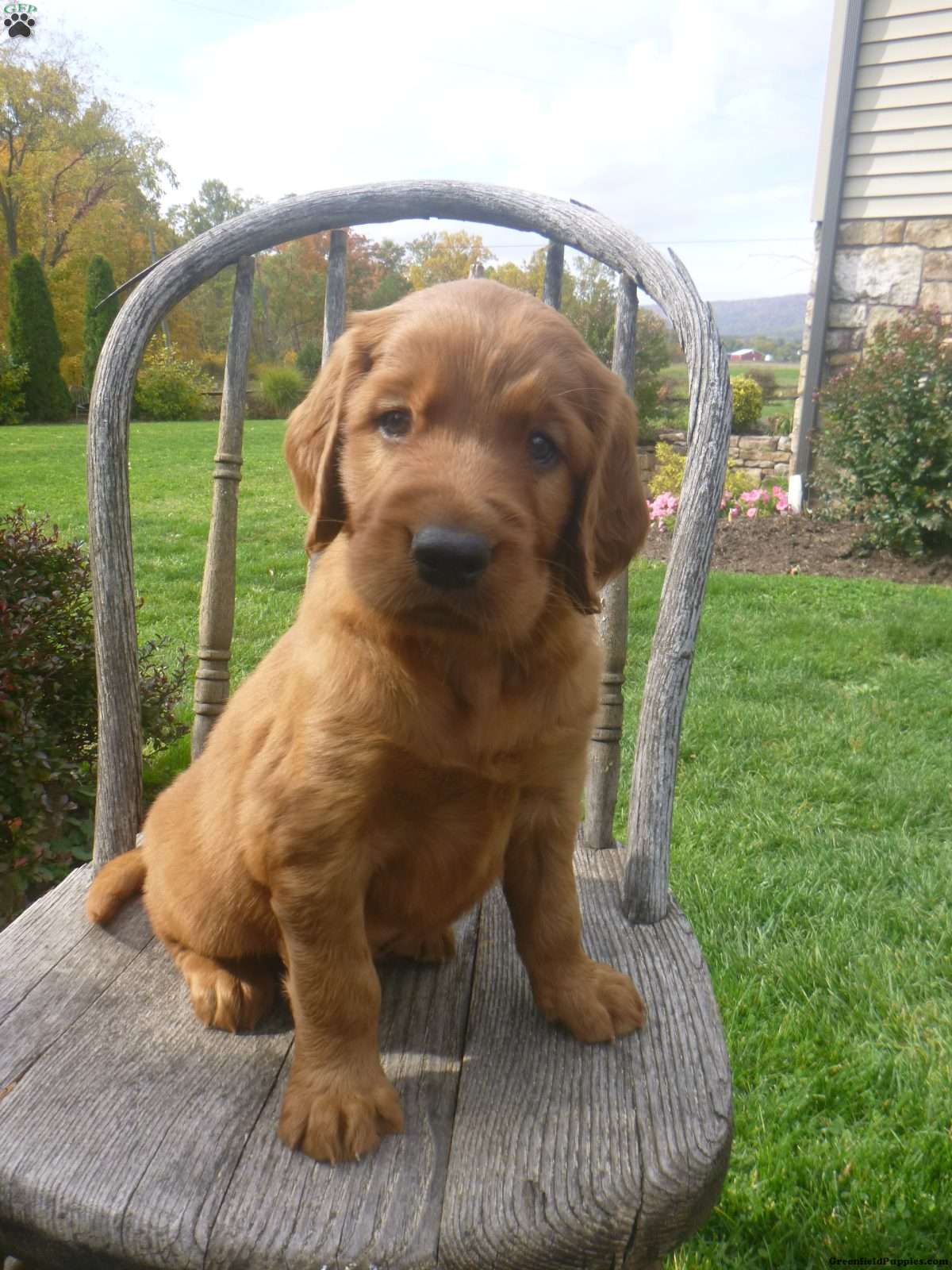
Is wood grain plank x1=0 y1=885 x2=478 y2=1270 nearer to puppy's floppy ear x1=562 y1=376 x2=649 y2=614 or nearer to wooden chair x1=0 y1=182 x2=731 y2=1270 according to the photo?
wooden chair x1=0 y1=182 x2=731 y2=1270

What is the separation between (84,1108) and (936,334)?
9.54 meters

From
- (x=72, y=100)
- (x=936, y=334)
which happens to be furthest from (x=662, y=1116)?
(x=72, y=100)

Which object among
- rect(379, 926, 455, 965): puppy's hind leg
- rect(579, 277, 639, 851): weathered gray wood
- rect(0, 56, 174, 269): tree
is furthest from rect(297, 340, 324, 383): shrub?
rect(0, 56, 174, 269): tree

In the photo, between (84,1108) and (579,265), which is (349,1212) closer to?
(84,1108)

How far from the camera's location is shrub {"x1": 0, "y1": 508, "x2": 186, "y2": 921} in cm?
321

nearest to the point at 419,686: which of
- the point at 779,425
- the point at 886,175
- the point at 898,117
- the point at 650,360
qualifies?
the point at 886,175

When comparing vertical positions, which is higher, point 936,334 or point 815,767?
point 936,334

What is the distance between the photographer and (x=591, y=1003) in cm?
176

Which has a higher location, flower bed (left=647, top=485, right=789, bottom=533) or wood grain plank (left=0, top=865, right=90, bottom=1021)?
flower bed (left=647, top=485, right=789, bottom=533)

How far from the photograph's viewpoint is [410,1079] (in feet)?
5.39

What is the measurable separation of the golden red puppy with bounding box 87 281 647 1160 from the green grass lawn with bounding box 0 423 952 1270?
1199mm

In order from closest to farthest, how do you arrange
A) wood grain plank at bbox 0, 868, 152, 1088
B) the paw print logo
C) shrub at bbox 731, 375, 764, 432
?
wood grain plank at bbox 0, 868, 152, 1088, the paw print logo, shrub at bbox 731, 375, 764, 432

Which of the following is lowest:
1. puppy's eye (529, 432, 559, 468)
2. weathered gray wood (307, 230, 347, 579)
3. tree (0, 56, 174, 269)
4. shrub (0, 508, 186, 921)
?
shrub (0, 508, 186, 921)

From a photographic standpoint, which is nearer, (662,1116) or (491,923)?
(662,1116)
